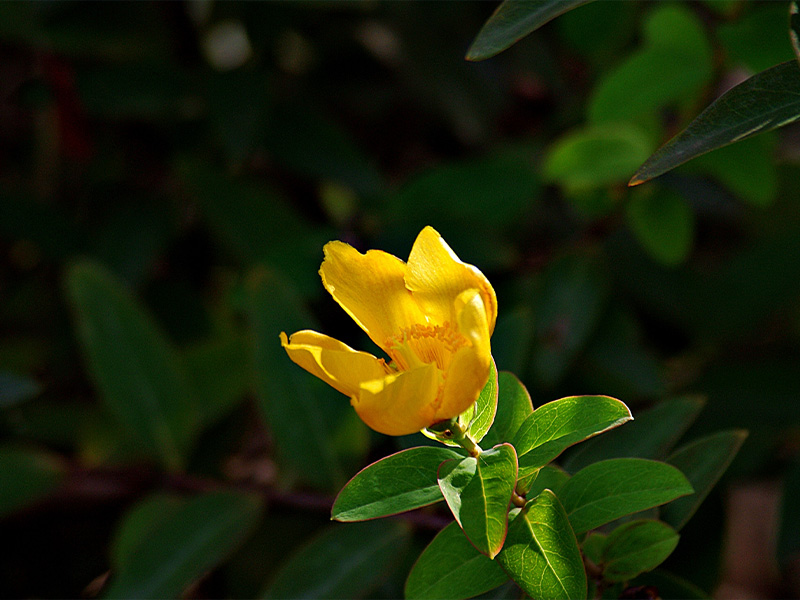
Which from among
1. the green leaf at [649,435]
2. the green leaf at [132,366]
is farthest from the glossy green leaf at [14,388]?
the green leaf at [649,435]

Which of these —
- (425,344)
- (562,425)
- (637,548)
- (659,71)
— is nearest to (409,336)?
(425,344)

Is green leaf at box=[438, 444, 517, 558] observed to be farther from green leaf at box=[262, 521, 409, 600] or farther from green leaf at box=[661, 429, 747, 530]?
green leaf at box=[262, 521, 409, 600]

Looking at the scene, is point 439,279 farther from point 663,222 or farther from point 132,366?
point 132,366

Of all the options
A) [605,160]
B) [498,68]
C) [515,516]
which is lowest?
[515,516]

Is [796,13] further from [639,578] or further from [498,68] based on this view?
[498,68]

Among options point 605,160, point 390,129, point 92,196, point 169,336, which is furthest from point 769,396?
point 92,196
